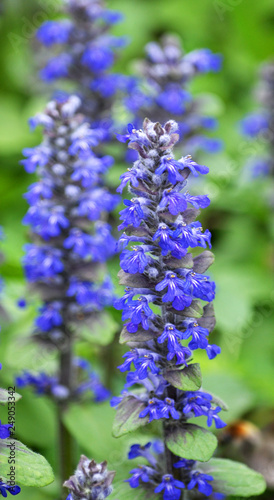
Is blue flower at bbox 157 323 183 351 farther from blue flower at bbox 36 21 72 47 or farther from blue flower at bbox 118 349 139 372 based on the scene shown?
blue flower at bbox 36 21 72 47

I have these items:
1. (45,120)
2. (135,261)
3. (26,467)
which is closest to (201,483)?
(26,467)

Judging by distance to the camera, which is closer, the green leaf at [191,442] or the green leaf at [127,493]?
the green leaf at [191,442]

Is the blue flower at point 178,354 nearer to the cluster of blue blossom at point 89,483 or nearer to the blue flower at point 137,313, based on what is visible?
the blue flower at point 137,313

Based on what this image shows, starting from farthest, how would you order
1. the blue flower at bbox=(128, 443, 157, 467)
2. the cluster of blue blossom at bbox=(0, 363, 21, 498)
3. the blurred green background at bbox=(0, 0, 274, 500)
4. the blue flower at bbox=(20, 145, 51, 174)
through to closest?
the blurred green background at bbox=(0, 0, 274, 500)
the blue flower at bbox=(20, 145, 51, 174)
the blue flower at bbox=(128, 443, 157, 467)
the cluster of blue blossom at bbox=(0, 363, 21, 498)

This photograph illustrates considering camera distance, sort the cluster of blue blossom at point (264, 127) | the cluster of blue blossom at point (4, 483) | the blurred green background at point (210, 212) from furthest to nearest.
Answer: the cluster of blue blossom at point (264, 127) < the blurred green background at point (210, 212) < the cluster of blue blossom at point (4, 483)

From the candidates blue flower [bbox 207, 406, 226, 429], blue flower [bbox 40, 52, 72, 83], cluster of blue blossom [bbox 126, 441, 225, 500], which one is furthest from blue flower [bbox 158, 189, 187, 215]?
blue flower [bbox 40, 52, 72, 83]

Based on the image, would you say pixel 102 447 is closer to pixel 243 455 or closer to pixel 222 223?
pixel 243 455

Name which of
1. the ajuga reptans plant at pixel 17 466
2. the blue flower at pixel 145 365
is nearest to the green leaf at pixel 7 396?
the ajuga reptans plant at pixel 17 466

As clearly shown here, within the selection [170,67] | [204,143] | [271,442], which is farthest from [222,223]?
[271,442]
